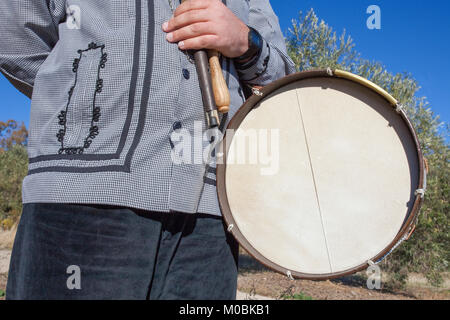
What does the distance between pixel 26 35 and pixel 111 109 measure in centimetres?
47

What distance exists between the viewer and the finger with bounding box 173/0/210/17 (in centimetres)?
135

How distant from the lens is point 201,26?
1348mm

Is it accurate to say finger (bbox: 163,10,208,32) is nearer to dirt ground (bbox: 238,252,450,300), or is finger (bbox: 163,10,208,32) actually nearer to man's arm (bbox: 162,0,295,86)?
man's arm (bbox: 162,0,295,86)

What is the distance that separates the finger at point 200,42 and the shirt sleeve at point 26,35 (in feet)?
1.44

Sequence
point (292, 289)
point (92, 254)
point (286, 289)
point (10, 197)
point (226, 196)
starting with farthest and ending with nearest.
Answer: point (10, 197), point (292, 289), point (286, 289), point (226, 196), point (92, 254)

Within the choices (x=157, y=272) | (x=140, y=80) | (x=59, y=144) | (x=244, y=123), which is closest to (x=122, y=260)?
(x=157, y=272)

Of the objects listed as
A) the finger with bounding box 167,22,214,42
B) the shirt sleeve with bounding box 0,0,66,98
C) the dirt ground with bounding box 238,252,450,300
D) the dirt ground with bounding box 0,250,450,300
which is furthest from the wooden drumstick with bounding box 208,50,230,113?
the dirt ground with bounding box 238,252,450,300

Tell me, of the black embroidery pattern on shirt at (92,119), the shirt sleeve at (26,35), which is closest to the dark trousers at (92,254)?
the black embroidery pattern on shirt at (92,119)

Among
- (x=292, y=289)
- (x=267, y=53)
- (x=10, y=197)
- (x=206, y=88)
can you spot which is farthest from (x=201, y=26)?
Result: (x=10, y=197)

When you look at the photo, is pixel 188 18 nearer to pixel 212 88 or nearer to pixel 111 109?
pixel 212 88

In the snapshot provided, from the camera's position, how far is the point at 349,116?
4.99 feet

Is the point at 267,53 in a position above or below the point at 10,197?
below

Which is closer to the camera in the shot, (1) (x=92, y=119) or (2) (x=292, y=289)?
(1) (x=92, y=119)
